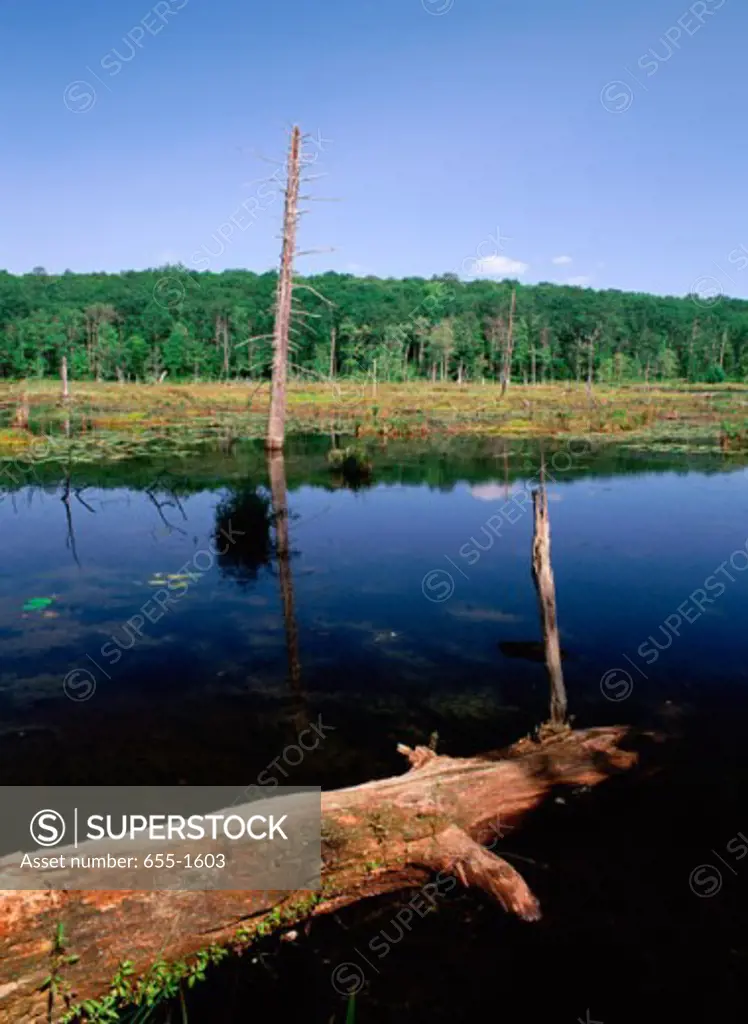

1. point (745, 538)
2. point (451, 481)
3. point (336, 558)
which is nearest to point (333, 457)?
Answer: point (451, 481)

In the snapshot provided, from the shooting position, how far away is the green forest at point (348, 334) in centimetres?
8794

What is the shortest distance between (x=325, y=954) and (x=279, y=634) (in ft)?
17.2

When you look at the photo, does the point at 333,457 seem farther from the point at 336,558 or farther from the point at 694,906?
the point at 694,906

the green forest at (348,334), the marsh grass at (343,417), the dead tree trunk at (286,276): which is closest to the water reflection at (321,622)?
the dead tree trunk at (286,276)

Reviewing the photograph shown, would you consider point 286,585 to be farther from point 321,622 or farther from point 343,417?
point 343,417

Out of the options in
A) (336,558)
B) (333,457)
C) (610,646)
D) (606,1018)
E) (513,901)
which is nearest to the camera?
(606,1018)

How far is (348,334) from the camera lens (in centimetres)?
9606

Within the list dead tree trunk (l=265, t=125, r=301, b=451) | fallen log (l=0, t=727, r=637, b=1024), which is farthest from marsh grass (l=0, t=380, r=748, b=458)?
fallen log (l=0, t=727, r=637, b=1024)

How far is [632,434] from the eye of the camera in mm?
34906

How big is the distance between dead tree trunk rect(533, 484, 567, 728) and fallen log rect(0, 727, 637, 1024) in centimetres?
33

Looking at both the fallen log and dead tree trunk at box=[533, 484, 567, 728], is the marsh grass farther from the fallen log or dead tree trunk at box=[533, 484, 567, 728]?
the fallen log

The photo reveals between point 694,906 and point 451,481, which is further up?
point 451,481

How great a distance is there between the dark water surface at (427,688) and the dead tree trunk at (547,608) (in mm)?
553

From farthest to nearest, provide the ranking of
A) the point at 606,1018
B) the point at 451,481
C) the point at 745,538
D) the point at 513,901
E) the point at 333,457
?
1. the point at 333,457
2. the point at 451,481
3. the point at 745,538
4. the point at 513,901
5. the point at 606,1018
